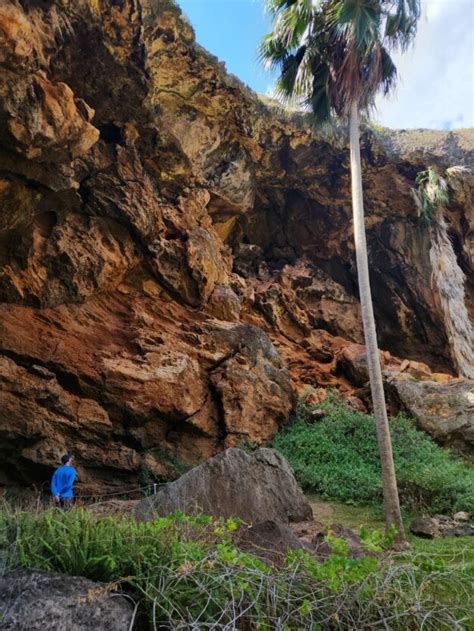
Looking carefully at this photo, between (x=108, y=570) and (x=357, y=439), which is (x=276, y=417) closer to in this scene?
(x=357, y=439)

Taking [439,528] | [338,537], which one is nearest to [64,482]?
[338,537]

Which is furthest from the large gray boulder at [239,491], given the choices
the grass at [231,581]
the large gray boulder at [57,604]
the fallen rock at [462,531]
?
the large gray boulder at [57,604]

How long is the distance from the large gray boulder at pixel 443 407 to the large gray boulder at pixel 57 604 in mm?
14088

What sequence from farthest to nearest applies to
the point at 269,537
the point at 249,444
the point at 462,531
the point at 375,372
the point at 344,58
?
the point at 249,444 < the point at 344,58 < the point at 375,372 < the point at 462,531 < the point at 269,537

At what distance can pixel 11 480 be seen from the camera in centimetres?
1064

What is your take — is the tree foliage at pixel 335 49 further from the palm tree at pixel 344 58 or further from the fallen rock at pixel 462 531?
the fallen rock at pixel 462 531

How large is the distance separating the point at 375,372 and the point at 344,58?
7792mm

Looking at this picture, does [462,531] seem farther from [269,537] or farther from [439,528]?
[269,537]

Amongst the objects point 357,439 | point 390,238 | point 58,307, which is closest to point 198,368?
point 58,307

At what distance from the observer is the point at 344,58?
37.6 feet

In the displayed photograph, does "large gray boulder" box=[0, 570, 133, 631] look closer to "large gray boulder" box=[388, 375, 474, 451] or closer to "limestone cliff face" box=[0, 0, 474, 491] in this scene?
"limestone cliff face" box=[0, 0, 474, 491]

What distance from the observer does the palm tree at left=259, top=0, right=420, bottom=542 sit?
1095 cm

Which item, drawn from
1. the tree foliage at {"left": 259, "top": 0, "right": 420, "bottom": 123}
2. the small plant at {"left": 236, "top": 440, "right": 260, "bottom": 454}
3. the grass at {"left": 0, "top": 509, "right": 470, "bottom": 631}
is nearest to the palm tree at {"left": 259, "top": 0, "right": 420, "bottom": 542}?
the tree foliage at {"left": 259, "top": 0, "right": 420, "bottom": 123}

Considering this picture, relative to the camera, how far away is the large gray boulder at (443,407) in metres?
14.5
